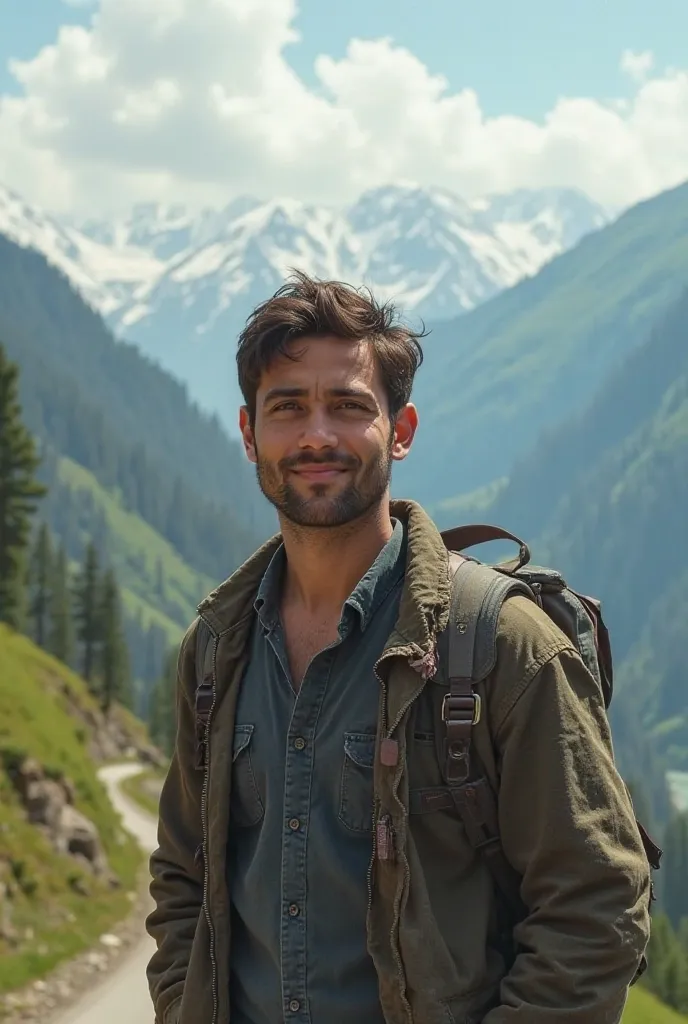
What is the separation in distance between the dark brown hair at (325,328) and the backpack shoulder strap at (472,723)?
120cm

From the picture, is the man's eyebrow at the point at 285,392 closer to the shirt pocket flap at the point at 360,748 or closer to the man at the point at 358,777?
the man at the point at 358,777

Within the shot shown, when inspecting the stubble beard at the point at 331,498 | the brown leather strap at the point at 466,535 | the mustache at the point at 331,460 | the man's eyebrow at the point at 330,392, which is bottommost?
the brown leather strap at the point at 466,535

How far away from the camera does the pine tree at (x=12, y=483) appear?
180 feet

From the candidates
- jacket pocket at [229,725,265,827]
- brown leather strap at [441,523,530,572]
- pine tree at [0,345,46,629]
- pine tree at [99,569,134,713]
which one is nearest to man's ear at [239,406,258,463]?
brown leather strap at [441,523,530,572]

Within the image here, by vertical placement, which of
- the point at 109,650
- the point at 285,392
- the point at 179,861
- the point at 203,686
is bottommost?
the point at 109,650

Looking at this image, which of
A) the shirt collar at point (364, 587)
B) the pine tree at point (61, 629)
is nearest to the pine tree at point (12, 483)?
the pine tree at point (61, 629)

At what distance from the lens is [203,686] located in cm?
577

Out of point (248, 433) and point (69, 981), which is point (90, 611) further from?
point (248, 433)

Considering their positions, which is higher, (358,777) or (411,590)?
(411,590)

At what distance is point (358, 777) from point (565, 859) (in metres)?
0.93

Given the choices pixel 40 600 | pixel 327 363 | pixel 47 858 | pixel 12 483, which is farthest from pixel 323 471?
pixel 40 600

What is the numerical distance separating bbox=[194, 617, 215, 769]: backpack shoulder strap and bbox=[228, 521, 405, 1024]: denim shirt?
250 mm

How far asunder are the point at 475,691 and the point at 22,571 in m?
60.0

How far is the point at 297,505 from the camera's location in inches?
216
